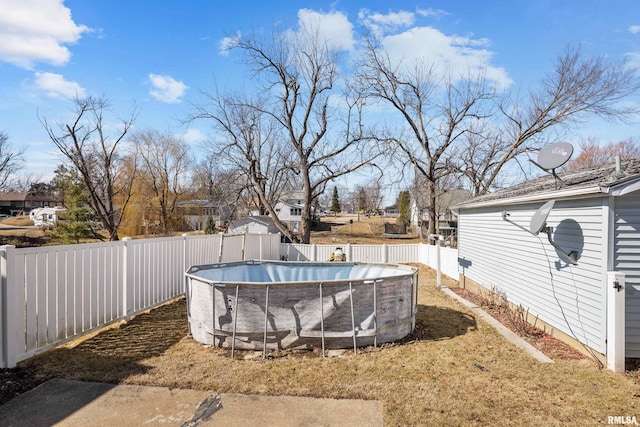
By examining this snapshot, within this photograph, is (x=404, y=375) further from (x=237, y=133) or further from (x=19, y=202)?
(x=19, y=202)

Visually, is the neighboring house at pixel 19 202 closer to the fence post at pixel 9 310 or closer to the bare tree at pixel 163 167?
the bare tree at pixel 163 167

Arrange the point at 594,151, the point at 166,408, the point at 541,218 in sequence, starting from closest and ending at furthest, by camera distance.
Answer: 1. the point at 166,408
2. the point at 541,218
3. the point at 594,151

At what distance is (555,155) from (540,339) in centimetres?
302

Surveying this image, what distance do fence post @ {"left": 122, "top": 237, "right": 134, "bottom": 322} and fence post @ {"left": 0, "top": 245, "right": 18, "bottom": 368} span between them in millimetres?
2000

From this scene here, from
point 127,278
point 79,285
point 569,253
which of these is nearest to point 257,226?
point 127,278

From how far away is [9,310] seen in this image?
374cm

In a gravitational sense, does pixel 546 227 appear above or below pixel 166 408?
above

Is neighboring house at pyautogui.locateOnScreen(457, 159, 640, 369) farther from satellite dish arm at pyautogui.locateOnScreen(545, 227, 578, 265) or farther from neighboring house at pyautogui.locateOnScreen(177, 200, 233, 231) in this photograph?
neighboring house at pyautogui.locateOnScreen(177, 200, 233, 231)

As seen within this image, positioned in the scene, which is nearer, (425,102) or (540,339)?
(540,339)

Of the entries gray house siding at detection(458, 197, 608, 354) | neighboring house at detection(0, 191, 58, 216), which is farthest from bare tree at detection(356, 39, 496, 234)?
neighboring house at detection(0, 191, 58, 216)

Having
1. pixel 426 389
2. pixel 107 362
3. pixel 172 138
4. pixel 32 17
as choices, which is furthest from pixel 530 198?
pixel 172 138

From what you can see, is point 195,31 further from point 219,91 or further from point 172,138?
point 172,138

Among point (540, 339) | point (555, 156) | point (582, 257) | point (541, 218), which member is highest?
point (555, 156)

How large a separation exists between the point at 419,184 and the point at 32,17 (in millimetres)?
20396
